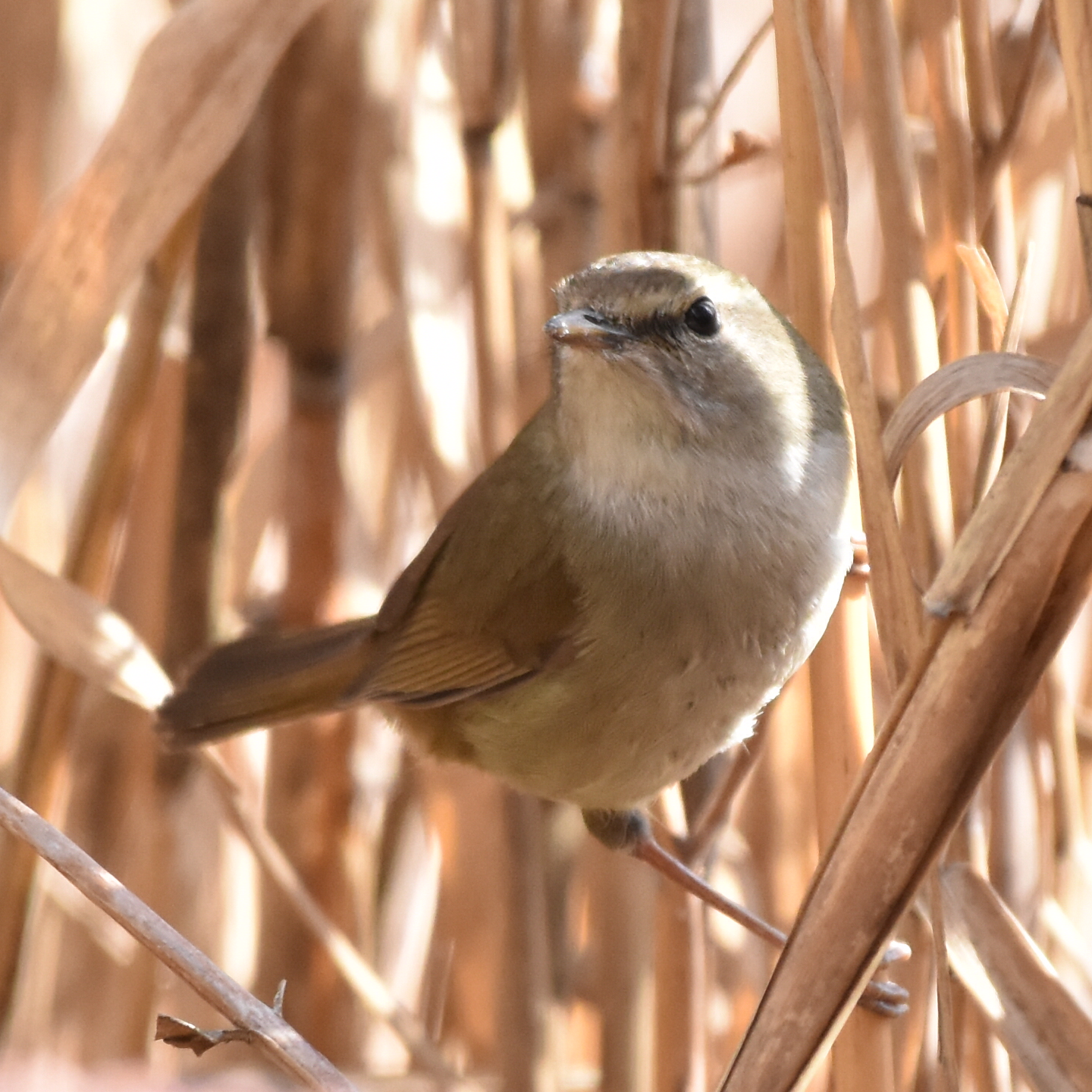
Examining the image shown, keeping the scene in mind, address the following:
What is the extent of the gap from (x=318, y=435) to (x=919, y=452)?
3.21 ft

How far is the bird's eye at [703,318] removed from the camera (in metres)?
1.45

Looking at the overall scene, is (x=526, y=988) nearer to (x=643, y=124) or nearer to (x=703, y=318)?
(x=703, y=318)

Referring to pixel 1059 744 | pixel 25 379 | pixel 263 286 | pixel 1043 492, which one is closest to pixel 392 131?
pixel 263 286

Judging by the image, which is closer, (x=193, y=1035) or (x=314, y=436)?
(x=193, y=1035)

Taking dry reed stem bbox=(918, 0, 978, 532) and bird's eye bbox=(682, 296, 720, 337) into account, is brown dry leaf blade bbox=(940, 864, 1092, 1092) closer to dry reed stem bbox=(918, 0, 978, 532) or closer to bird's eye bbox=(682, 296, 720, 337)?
dry reed stem bbox=(918, 0, 978, 532)

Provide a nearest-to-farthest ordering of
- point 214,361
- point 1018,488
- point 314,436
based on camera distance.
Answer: point 1018,488, point 214,361, point 314,436

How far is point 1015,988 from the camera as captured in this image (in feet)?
3.48

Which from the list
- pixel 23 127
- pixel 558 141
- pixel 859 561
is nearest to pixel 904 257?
pixel 859 561

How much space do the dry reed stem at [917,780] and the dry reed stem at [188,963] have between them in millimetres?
305

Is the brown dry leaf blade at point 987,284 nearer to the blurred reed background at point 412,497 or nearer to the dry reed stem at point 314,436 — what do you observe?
the blurred reed background at point 412,497

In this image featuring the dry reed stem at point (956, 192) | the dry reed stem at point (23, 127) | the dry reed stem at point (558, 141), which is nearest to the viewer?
the dry reed stem at point (956, 192)

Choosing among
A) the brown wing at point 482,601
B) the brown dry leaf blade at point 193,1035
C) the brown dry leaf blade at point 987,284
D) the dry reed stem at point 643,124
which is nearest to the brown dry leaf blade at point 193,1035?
the brown dry leaf blade at point 193,1035

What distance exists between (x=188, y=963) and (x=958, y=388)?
71cm

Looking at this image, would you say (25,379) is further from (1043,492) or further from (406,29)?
(1043,492)
